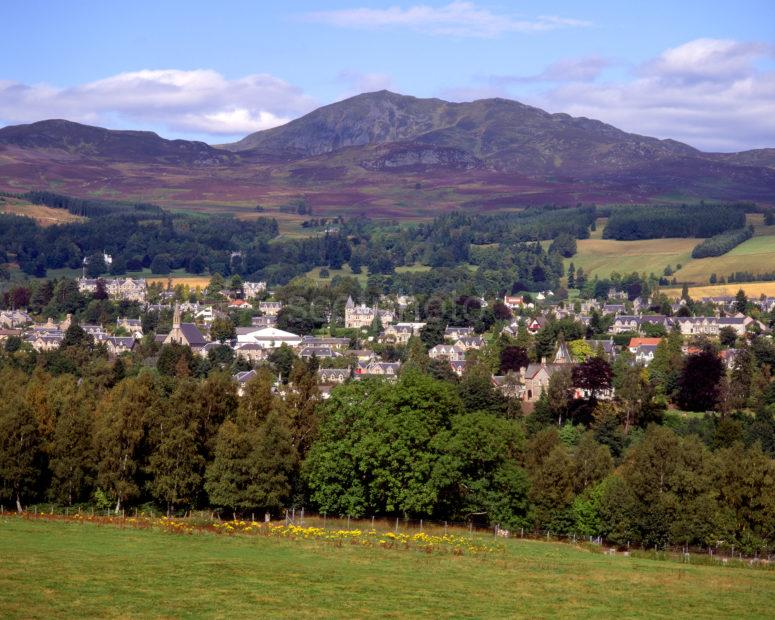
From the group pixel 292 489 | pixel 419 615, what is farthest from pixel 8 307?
pixel 419 615

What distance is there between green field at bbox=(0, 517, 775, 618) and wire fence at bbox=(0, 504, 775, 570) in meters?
4.40

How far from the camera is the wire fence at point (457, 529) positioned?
140 ft

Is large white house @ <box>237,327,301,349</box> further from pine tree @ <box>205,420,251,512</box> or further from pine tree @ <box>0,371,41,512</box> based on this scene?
pine tree @ <box>205,420,251,512</box>

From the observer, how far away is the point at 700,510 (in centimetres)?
4466

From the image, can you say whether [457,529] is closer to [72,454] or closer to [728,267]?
[72,454]

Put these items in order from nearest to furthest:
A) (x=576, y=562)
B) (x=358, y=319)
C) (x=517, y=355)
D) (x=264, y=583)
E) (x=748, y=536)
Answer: (x=264, y=583)
(x=576, y=562)
(x=748, y=536)
(x=517, y=355)
(x=358, y=319)

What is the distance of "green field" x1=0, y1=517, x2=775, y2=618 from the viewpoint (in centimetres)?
2661

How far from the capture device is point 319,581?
2997cm

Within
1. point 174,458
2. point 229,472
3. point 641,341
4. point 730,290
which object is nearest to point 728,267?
point 730,290

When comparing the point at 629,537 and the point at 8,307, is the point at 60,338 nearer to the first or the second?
the point at 8,307

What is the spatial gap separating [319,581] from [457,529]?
603 inches

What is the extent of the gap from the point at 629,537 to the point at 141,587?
72.8 feet

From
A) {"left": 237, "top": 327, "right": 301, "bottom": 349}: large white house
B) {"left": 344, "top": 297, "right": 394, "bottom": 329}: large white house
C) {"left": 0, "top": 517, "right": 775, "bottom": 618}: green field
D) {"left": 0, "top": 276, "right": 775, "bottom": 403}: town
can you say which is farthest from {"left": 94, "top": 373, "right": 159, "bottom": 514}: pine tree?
{"left": 344, "top": 297, "right": 394, "bottom": 329}: large white house

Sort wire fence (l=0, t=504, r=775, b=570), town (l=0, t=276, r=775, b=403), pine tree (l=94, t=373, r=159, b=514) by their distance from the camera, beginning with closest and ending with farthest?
wire fence (l=0, t=504, r=775, b=570) < pine tree (l=94, t=373, r=159, b=514) < town (l=0, t=276, r=775, b=403)
